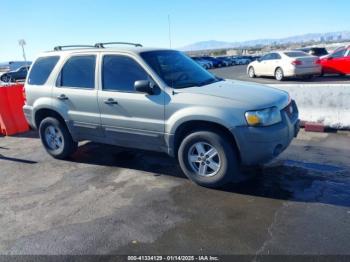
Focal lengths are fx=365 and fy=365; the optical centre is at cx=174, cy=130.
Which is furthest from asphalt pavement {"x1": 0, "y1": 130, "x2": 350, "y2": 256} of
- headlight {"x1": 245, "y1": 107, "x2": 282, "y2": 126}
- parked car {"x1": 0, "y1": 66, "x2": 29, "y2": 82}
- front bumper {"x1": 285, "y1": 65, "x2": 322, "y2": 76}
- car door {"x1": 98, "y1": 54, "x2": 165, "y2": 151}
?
parked car {"x1": 0, "y1": 66, "x2": 29, "y2": 82}

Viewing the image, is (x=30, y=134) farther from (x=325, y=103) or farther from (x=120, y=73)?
(x=325, y=103)

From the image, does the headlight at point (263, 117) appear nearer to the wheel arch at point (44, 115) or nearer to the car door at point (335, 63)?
the wheel arch at point (44, 115)

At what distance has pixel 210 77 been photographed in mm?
5949

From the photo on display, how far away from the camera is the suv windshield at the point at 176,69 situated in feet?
17.6

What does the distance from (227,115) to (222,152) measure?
0.51 m

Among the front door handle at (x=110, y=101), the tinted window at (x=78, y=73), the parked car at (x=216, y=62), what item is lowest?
the parked car at (x=216, y=62)

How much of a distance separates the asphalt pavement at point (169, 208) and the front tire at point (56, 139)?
211mm

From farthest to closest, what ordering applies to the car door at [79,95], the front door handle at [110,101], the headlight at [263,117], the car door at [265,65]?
the car door at [265,65]
the car door at [79,95]
the front door handle at [110,101]
the headlight at [263,117]

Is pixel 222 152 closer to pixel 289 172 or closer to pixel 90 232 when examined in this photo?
pixel 289 172

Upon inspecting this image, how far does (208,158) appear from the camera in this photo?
198 inches

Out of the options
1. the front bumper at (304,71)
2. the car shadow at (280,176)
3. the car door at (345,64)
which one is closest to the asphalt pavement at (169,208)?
the car shadow at (280,176)

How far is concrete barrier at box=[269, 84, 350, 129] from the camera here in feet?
24.6

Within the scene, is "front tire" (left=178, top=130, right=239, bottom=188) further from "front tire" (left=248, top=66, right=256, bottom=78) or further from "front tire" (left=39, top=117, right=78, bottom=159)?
"front tire" (left=248, top=66, right=256, bottom=78)

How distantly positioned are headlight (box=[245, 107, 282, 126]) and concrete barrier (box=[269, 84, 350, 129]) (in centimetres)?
345
